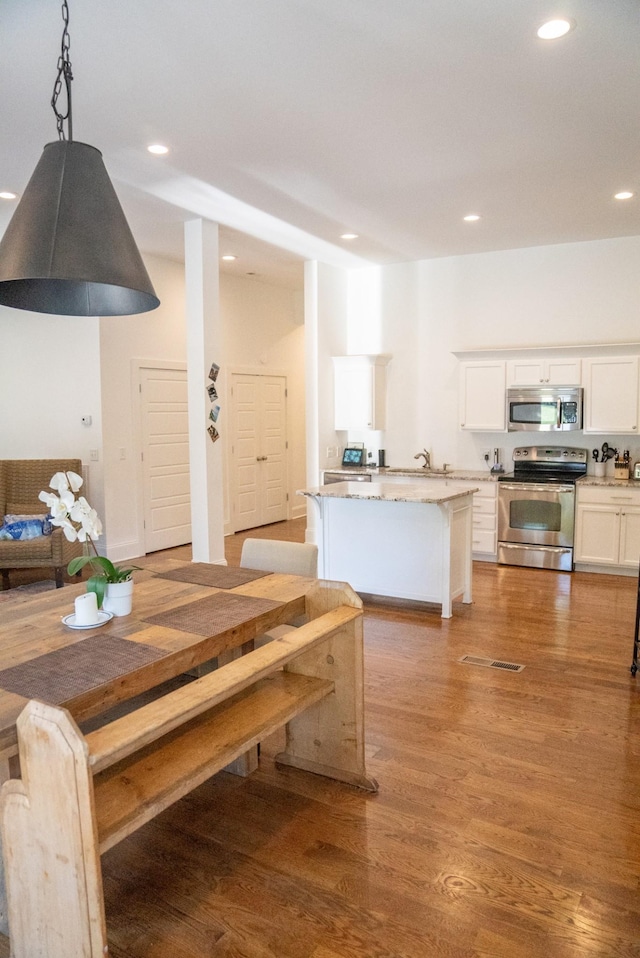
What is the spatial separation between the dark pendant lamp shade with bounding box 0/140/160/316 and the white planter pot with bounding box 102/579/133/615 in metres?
1.02

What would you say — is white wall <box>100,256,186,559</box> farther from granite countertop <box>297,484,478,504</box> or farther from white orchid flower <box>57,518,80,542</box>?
white orchid flower <box>57,518,80,542</box>

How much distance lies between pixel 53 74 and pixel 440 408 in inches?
195

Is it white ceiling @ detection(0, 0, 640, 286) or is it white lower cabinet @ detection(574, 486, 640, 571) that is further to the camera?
white lower cabinet @ detection(574, 486, 640, 571)

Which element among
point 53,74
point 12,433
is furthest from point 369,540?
point 12,433

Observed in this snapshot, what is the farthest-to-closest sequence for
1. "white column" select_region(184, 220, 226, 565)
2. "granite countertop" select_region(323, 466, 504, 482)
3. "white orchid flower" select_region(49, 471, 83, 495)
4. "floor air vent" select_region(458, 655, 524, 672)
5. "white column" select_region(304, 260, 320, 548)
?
"white column" select_region(304, 260, 320, 548), "granite countertop" select_region(323, 466, 504, 482), "white column" select_region(184, 220, 226, 565), "floor air vent" select_region(458, 655, 524, 672), "white orchid flower" select_region(49, 471, 83, 495)

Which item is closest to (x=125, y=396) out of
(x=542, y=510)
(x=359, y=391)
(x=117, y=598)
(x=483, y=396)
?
(x=359, y=391)

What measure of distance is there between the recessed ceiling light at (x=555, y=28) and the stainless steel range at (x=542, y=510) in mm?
3922

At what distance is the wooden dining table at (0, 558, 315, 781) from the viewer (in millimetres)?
1765

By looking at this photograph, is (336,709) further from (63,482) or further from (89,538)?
(63,482)

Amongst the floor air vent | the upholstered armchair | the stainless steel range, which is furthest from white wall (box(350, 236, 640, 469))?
the upholstered armchair

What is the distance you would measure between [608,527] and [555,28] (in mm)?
4162

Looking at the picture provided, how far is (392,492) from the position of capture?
4.84 metres

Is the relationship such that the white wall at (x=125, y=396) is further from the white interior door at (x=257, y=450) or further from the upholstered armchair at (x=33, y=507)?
the white interior door at (x=257, y=450)

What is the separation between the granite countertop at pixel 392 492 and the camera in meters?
4.54
